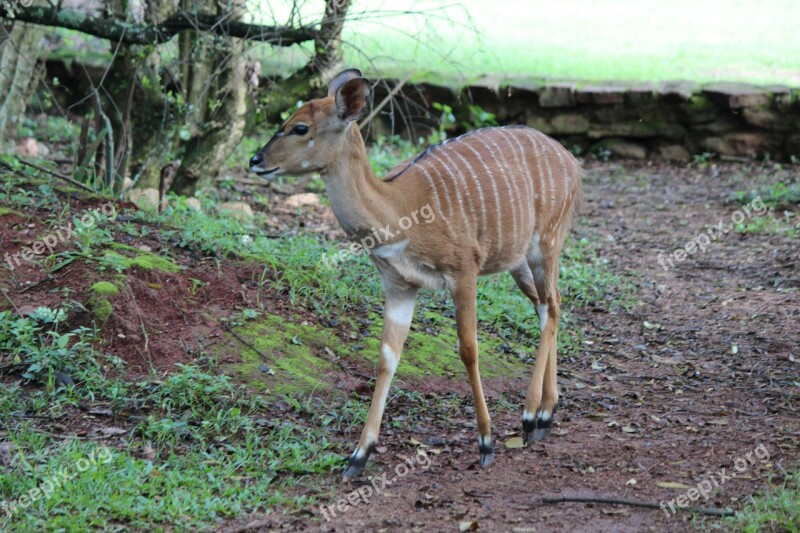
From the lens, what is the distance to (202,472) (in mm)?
4641

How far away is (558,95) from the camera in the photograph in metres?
12.6

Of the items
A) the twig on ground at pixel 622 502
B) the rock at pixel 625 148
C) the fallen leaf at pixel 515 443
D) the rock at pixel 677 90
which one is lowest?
the fallen leaf at pixel 515 443

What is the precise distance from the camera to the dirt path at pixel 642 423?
4457 mm

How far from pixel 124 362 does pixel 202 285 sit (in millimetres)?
904

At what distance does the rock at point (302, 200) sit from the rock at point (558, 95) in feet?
13.0

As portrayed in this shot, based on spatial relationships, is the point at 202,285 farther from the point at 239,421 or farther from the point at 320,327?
the point at 239,421

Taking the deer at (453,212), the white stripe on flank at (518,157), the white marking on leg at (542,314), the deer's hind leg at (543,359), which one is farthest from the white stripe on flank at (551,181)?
the white marking on leg at (542,314)

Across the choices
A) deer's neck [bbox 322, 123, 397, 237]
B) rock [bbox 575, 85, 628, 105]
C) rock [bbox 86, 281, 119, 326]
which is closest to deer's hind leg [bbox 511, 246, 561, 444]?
deer's neck [bbox 322, 123, 397, 237]

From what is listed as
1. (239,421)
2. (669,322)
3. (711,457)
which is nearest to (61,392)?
(239,421)

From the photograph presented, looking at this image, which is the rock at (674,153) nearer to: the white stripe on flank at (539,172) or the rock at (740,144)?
the rock at (740,144)

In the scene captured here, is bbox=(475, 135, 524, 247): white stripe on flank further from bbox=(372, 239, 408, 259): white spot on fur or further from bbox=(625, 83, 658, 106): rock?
bbox=(625, 83, 658, 106): rock

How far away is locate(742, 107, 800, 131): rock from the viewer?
11977mm

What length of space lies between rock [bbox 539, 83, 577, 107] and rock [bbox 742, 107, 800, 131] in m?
2.15

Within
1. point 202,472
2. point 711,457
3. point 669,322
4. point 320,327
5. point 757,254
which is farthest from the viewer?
point 757,254
